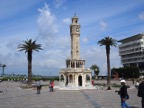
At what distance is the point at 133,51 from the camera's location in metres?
149

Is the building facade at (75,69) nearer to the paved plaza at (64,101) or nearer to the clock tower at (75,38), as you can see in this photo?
the clock tower at (75,38)

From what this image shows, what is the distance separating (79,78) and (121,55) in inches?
4024

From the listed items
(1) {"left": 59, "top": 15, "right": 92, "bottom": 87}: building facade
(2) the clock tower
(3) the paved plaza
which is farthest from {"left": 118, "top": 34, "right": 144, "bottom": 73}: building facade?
(3) the paved plaza

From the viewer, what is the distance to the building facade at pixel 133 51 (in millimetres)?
140750

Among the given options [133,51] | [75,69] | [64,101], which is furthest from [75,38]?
[133,51]

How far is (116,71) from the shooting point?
13062 cm

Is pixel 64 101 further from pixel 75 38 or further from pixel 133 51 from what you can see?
pixel 133 51

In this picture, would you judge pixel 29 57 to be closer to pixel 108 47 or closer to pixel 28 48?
pixel 28 48

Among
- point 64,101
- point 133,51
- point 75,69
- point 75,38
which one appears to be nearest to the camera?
point 64,101

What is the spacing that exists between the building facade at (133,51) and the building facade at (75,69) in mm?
76703

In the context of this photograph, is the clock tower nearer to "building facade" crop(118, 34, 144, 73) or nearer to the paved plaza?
the paved plaza

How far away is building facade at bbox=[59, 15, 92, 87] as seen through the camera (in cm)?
6328

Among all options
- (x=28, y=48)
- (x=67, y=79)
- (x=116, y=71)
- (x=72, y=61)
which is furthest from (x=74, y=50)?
(x=116, y=71)

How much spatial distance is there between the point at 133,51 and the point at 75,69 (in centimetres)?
9141
